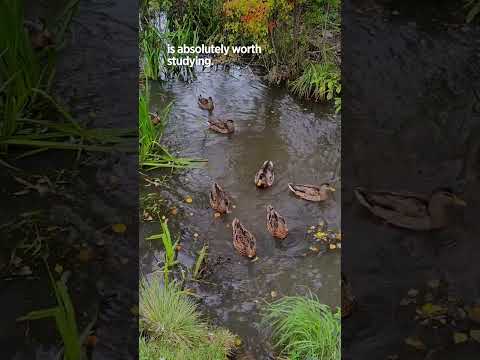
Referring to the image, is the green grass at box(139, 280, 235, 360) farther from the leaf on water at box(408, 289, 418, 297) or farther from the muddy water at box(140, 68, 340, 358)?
the leaf on water at box(408, 289, 418, 297)

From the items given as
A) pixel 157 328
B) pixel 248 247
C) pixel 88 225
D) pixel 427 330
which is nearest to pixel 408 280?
pixel 427 330

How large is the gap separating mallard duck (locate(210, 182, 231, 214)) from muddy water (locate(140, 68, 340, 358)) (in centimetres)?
1

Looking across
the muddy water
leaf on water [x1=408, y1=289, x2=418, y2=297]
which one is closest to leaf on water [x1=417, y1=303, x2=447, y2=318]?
leaf on water [x1=408, y1=289, x2=418, y2=297]

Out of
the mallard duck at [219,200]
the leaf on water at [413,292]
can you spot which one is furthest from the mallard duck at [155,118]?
the leaf on water at [413,292]

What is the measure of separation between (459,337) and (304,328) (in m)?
0.22

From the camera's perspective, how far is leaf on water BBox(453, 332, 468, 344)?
0.82m

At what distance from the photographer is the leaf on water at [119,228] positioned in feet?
3.08

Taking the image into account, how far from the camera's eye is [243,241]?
934mm

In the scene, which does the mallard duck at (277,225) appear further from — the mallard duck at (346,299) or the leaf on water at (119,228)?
the leaf on water at (119,228)

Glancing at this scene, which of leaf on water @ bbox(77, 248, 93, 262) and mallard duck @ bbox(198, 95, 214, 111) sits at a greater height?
mallard duck @ bbox(198, 95, 214, 111)

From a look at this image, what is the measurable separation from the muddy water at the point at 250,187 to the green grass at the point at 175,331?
27 millimetres

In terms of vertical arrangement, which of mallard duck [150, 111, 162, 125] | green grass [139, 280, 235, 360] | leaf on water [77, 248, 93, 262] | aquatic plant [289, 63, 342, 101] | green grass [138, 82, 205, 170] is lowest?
green grass [139, 280, 235, 360]

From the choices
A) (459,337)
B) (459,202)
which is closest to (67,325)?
(459,337)

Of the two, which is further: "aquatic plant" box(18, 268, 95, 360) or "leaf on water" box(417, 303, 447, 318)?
"leaf on water" box(417, 303, 447, 318)
